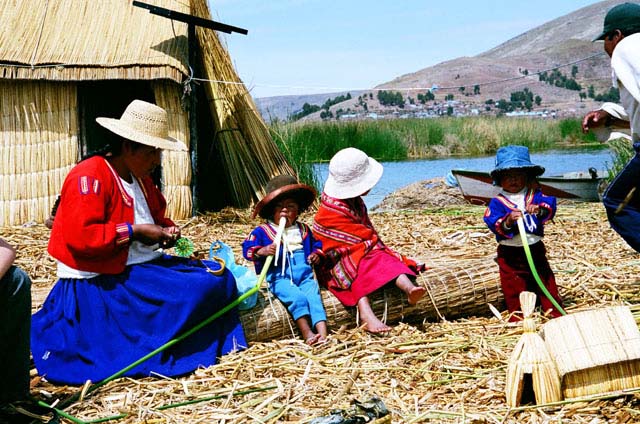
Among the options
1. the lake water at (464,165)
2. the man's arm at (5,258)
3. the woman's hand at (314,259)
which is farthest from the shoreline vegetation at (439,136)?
the man's arm at (5,258)

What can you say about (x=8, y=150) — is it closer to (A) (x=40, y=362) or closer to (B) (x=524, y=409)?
(A) (x=40, y=362)

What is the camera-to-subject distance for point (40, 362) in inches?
143

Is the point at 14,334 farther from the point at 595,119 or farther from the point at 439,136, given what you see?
the point at 439,136

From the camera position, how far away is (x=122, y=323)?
3.68m

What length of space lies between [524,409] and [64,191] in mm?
2123

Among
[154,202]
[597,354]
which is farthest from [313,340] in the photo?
[597,354]

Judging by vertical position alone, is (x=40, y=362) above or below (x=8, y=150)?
below

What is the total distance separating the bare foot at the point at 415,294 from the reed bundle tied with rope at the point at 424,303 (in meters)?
0.21

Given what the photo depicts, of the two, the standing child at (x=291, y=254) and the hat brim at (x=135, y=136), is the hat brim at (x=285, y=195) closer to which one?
the standing child at (x=291, y=254)

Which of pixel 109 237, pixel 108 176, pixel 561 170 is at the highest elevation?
pixel 108 176

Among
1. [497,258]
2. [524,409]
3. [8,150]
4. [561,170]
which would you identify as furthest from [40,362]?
[561,170]

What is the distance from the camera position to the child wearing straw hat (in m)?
4.29

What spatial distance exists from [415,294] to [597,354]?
1.23 meters

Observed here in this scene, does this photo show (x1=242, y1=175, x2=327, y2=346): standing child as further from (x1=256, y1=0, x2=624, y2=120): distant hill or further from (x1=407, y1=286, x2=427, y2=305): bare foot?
(x1=256, y1=0, x2=624, y2=120): distant hill
